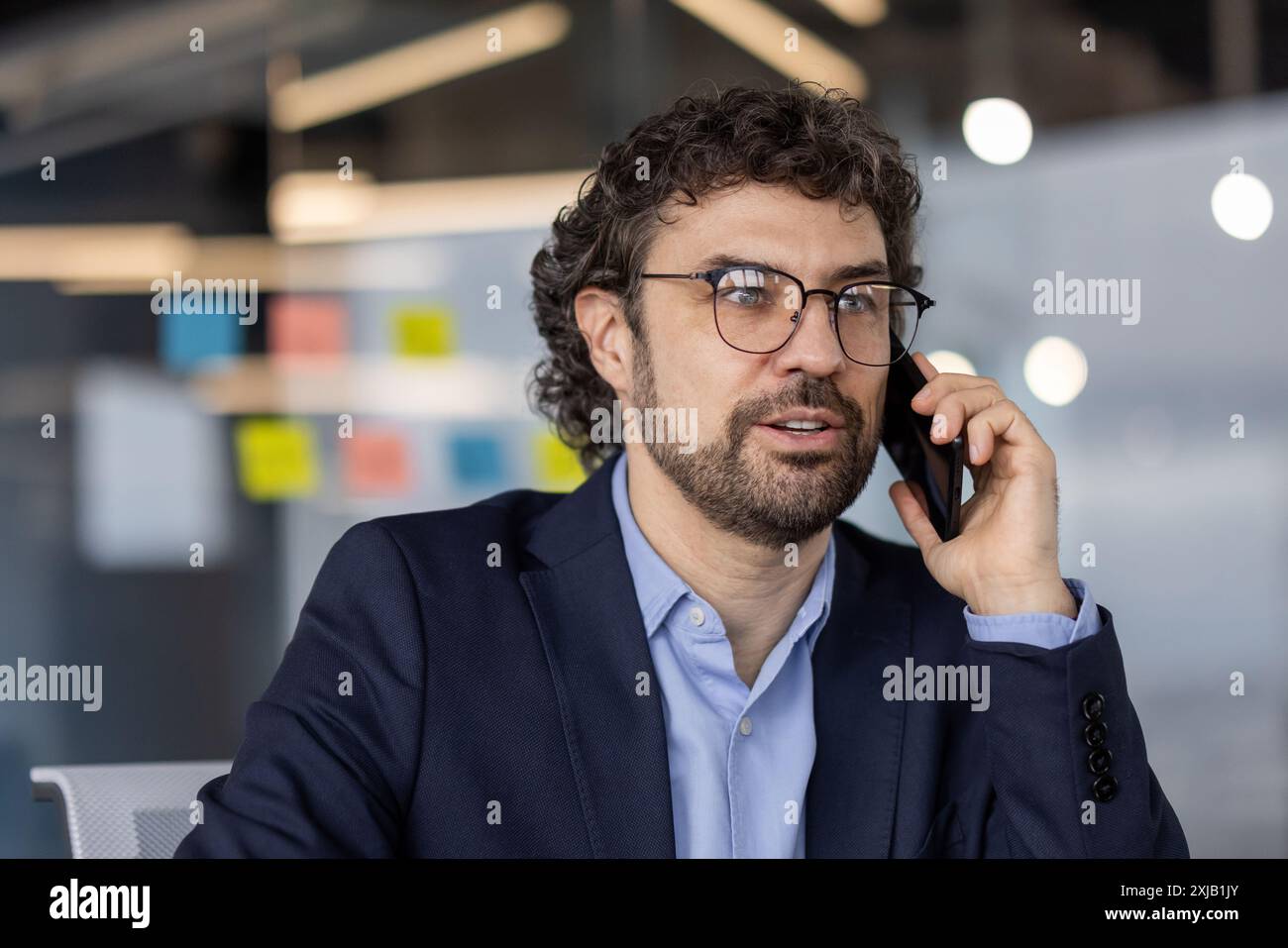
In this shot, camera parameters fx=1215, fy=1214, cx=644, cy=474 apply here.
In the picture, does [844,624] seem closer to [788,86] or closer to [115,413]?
[788,86]

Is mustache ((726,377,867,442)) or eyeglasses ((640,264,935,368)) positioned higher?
eyeglasses ((640,264,935,368))

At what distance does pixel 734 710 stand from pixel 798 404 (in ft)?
1.50

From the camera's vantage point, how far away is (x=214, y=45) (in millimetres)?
4480

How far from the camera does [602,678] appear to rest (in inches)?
66.4

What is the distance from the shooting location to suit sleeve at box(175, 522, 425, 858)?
1.46m

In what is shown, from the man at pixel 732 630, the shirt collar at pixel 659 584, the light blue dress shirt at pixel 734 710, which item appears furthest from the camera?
the shirt collar at pixel 659 584

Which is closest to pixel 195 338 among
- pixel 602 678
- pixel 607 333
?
pixel 607 333

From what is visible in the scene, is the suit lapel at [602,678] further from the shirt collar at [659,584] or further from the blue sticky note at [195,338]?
the blue sticky note at [195,338]

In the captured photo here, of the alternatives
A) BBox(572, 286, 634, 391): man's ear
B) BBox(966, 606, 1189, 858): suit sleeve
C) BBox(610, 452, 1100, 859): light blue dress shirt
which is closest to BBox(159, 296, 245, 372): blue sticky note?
BBox(572, 286, 634, 391): man's ear

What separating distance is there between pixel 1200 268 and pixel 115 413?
390 cm

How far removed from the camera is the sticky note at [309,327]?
4465 mm

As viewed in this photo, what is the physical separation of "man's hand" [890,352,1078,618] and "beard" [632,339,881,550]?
0.13 metres

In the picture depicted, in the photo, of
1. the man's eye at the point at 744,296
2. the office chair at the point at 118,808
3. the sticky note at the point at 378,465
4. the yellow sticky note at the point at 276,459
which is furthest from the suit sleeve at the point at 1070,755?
the yellow sticky note at the point at 276,459

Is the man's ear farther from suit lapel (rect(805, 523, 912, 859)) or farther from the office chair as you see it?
the office chair
